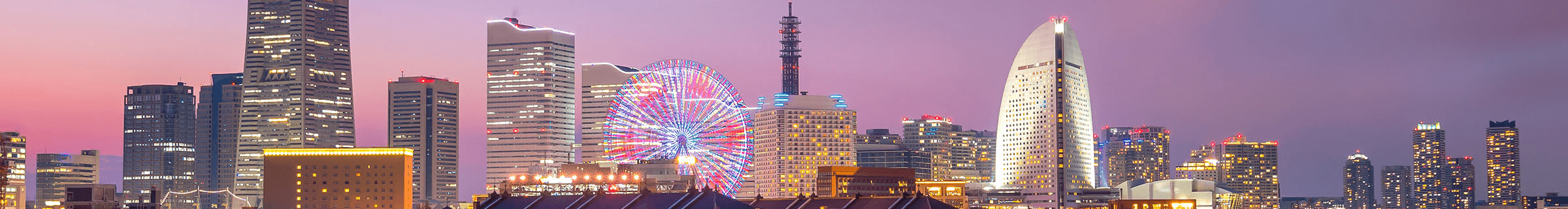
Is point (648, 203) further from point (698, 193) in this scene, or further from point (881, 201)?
point (881, 201)

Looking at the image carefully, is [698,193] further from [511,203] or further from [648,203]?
[511,203]

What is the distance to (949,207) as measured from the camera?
17250 centimetres

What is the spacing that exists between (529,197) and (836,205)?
2891cm

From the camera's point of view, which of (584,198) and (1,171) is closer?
(584,198)

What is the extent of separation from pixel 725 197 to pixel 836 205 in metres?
13.1

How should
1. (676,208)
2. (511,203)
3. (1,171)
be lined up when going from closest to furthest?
(676,208) → (511,203) → (1,171)

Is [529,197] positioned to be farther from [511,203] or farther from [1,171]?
[1,171]

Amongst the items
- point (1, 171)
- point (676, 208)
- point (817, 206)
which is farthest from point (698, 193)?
point (1, 171)

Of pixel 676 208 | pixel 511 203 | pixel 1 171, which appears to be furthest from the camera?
pixel 1 171

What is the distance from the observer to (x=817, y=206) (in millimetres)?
175875

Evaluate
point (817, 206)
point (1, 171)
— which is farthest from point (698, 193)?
point (1, 171)

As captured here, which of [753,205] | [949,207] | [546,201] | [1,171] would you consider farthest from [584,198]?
[1,171]

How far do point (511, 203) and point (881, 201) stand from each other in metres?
35.0

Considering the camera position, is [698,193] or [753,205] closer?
[698,193]
